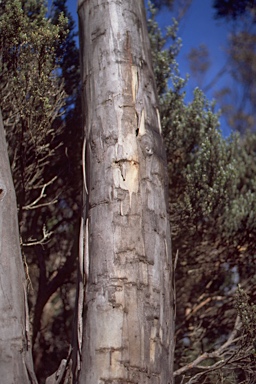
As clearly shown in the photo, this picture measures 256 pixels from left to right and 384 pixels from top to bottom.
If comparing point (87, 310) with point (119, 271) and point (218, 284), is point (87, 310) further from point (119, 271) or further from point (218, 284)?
point (218, 284)

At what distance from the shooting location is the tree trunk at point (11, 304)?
2.51 metres

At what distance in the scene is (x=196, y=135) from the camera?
5637 mm

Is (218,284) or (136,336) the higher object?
(218,284)


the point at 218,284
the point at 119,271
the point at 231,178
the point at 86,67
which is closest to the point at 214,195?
the point at 231,178

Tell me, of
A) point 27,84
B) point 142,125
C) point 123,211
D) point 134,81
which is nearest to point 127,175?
point 123,211

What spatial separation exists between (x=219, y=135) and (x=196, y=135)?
0.23 metres

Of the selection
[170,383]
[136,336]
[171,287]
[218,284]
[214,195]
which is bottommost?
[170,383]

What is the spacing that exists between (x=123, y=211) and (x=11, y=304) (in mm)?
690

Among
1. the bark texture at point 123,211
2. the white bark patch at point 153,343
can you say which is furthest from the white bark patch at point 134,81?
the white bark patch at point 153,343

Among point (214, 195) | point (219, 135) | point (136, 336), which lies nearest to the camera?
point (136, 336)

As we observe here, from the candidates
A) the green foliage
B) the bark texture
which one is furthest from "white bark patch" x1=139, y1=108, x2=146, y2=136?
the green foliage

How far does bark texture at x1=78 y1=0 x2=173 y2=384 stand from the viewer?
2473 mm

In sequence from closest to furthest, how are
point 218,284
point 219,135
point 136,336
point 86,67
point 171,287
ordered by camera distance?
point 136,336
point 171,287
point 86,67
point 219,135
point 218,284

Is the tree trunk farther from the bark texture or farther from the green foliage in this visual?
the green foliage
